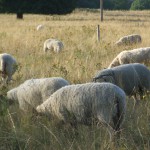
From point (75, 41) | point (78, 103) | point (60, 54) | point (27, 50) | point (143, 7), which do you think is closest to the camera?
point (78, 103)

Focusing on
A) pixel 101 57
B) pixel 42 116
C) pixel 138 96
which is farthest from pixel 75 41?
pixel 42 116

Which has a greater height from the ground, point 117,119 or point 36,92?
point 36,92

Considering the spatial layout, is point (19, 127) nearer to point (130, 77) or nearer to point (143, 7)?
point (130, 77)

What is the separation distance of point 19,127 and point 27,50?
34.6ft

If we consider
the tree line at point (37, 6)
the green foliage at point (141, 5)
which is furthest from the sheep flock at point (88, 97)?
the green foliage at point (141, 5)

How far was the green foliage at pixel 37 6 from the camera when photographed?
154 ft

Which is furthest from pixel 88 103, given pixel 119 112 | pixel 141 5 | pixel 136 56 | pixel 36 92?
pixel 141 5

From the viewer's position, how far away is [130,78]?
749cm

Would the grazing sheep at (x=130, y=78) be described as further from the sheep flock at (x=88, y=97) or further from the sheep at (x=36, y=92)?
the sheep at (x=36, y=92)

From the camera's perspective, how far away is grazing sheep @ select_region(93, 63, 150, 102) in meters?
7.41

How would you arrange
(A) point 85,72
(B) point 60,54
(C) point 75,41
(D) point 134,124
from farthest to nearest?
1. (C) point 75,41
2. (B) point 60,54
3. (A) point 85,72
4. (D) point 134,124

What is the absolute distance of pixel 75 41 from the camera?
18734 millimetres

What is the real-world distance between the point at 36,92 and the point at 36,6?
137 ft

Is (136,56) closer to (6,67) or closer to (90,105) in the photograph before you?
(6,67)
